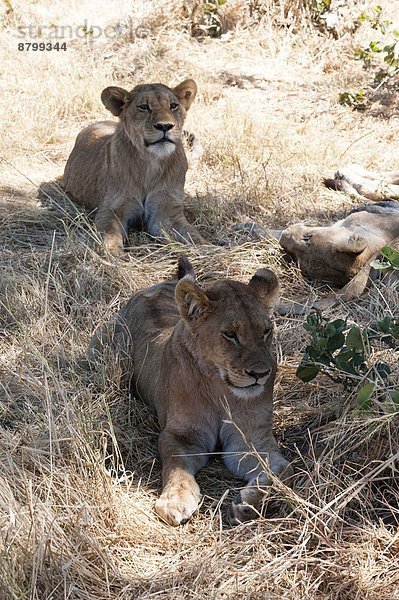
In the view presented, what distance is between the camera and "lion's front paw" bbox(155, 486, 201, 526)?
3713 mm

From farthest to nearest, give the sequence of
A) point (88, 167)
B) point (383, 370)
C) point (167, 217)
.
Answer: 1. point (88, 167)
2. point (167, 217)
3. point (383, 370)

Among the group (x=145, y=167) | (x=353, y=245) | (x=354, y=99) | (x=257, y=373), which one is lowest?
(x=354, y=99)

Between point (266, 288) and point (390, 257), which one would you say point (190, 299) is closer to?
point (266, 288)

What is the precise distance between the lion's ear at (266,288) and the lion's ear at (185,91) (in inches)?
120

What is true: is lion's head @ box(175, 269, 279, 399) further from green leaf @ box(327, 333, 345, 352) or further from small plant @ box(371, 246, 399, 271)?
small plant @ box(371, 246, 399, 271)

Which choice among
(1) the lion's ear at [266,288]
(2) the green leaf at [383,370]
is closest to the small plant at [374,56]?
(1) the lion's ear at [266,288]

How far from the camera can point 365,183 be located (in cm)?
723

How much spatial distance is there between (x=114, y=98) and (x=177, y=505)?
12.9 ft

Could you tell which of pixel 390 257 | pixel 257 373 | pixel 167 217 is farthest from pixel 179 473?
pixel 167 217

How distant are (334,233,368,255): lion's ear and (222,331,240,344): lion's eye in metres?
1.88

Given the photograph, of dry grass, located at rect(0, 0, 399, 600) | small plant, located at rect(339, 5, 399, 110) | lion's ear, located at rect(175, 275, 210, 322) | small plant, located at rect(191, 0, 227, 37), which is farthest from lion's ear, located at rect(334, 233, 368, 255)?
small plant, located at rect(191, 0, 227, 37)

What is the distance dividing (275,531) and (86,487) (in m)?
0.69

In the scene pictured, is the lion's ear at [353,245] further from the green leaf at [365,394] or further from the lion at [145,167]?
the green leaf at [365,394]

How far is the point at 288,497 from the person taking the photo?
3.61 m
